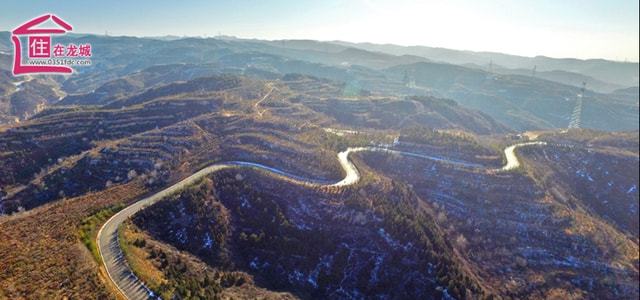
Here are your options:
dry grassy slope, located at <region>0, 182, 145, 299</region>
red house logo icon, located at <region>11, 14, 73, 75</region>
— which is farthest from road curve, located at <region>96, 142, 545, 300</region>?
red house logo icon, located at <region>11, 14, 73, 75</region>

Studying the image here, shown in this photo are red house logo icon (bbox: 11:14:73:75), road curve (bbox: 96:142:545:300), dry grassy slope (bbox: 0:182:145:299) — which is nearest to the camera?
dry grassy slope (bbox: 0:182:145:299)

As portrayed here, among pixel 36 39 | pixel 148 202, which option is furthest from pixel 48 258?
pixel 36 39

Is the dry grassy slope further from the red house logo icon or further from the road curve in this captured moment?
the red house logo icon

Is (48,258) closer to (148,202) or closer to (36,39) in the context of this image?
(148,202)

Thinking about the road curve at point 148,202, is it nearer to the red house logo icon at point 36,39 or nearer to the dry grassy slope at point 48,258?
the dry grassy slope at point 48,258

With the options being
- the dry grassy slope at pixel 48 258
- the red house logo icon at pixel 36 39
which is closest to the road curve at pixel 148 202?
the dry grassy slope at pixel 48 258

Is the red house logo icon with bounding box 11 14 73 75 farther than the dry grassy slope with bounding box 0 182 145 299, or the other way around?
the red house logo icon with bounding box 11 14 73 75

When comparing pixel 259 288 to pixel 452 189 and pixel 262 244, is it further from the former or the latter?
pixel 452 189

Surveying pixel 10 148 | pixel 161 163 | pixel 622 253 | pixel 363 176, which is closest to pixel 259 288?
pixel 363 176
